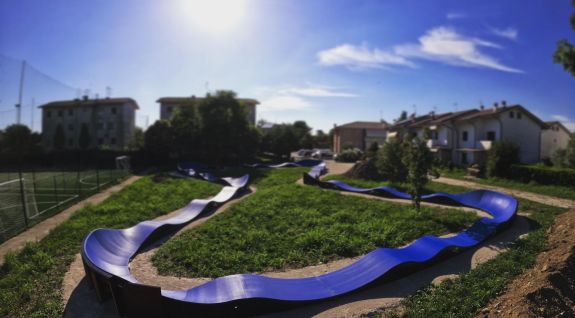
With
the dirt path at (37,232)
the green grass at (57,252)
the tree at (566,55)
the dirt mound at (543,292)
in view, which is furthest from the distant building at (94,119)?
the dirt mound at (543,292)

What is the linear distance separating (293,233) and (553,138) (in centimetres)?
4069

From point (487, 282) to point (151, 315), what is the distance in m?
6.43

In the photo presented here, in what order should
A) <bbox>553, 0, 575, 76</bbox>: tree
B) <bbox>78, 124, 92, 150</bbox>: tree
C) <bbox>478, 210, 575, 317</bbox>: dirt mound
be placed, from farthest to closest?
<bbox>78, 124, 92, 150</bbox>: tree
<bbox>553, 0, 575, 76</bbox>: tree
<bbox>478, 210, 575, 317</bbox>: dirt mound

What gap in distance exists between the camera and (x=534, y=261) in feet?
24.8

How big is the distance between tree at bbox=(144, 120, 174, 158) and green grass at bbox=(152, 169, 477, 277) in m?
25.5

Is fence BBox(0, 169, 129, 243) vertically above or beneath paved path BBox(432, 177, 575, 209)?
beneath

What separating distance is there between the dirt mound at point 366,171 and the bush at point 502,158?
25.4 ft

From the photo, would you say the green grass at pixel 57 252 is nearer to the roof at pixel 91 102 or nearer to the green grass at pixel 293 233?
the green grass at pixel 293 233

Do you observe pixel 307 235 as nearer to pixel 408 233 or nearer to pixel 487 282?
pixel 408 233

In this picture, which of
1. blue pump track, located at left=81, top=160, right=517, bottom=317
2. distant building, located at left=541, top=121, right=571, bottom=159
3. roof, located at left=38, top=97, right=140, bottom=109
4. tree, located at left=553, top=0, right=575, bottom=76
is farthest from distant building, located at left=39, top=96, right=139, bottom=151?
distant building, located at left=541, top=121, right=571, bottom=159

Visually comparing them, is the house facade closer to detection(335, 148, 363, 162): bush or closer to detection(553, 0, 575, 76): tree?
detection(335, 148, 363, 162): bush

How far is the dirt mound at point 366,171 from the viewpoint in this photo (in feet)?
78.9

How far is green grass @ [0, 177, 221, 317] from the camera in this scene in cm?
650

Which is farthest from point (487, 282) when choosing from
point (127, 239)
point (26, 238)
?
point (26, 238)
